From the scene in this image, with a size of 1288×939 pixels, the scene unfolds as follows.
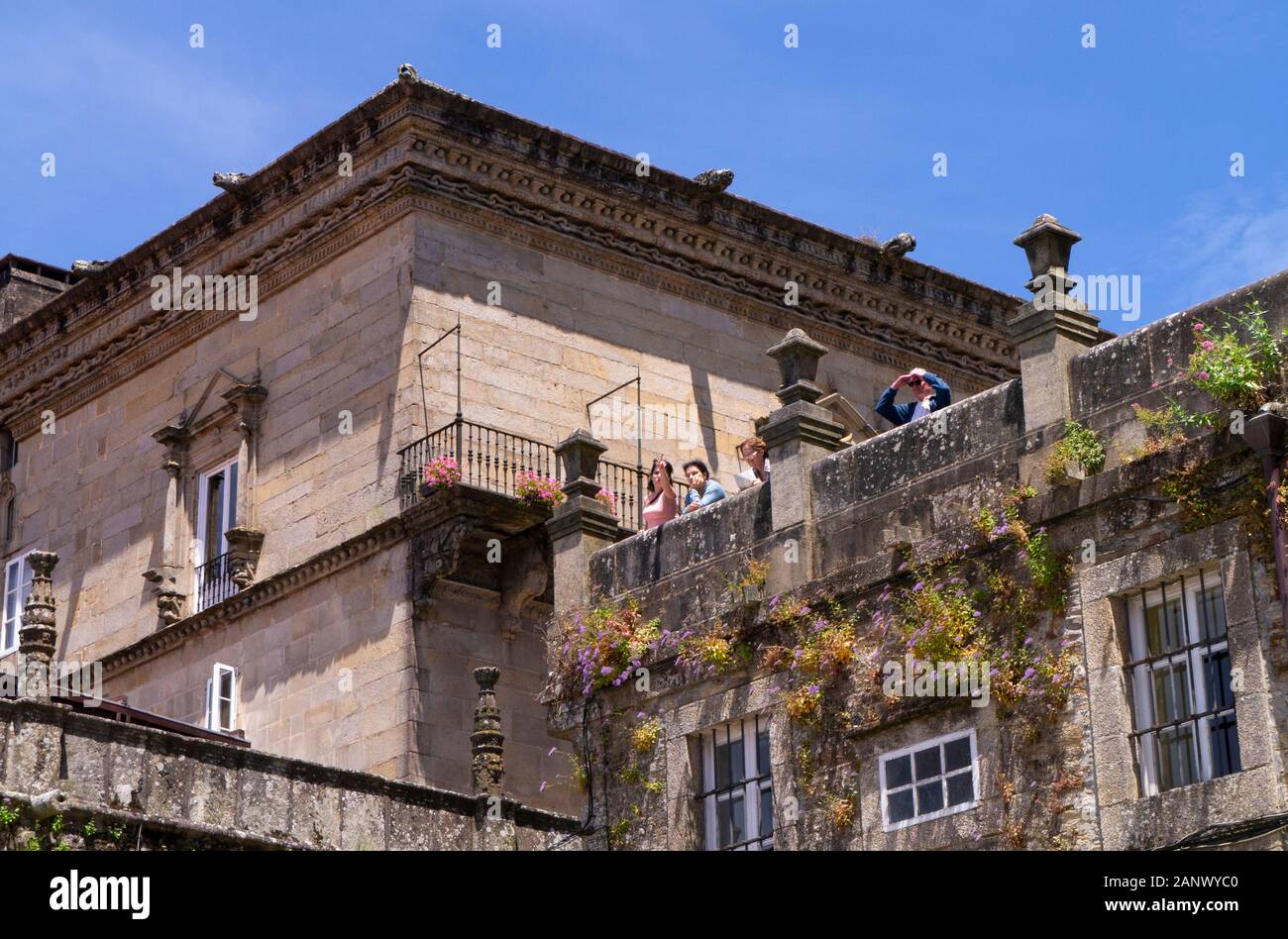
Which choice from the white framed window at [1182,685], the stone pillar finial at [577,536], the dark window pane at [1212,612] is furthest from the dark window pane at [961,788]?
the stone pillar finial at [577,536]

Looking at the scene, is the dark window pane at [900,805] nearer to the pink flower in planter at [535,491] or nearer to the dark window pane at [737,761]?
the dark window pane at [737,761]

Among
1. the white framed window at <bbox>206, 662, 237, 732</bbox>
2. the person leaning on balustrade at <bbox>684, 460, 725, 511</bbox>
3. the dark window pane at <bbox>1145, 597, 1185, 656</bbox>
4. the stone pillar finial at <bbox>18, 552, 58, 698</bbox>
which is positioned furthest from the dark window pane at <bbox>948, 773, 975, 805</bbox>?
the white framed window at <bbox>206, 662, 237, 732</bbox>

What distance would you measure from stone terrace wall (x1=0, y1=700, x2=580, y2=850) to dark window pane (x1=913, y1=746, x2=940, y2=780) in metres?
4.13

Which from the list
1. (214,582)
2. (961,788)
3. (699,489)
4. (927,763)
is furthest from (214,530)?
(961,788)

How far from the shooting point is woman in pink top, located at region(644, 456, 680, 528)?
88.3 feet

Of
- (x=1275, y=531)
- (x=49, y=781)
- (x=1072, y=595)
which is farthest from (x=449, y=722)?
(x=1275, y=531)

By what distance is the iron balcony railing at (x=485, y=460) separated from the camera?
31.8 metres

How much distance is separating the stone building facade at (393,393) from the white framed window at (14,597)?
62mm

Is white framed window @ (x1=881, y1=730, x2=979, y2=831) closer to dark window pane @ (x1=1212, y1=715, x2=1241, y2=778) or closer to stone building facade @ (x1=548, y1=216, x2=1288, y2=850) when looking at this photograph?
stone building facade @ (x1=548, y1=216, x2=1288, y2=850)

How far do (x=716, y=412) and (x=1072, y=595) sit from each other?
1386cm

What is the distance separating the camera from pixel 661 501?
→ 1073 inches

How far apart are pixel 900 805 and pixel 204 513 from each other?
14530 millimetres
